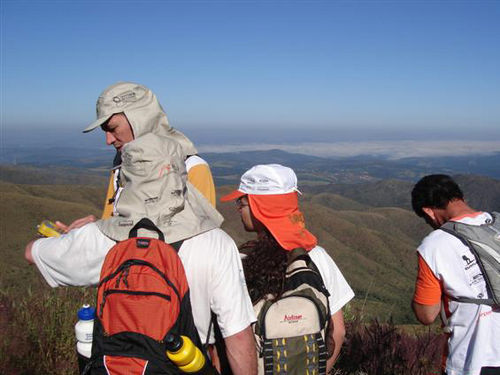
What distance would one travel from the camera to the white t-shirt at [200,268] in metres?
2.59

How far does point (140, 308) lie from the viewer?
7.66 feet

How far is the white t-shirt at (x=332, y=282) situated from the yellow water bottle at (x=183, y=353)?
1160 millimetres

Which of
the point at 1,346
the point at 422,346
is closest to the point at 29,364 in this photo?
the point at 1,346

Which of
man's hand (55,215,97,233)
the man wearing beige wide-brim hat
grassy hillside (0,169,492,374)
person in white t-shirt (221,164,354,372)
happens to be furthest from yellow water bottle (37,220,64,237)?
grassy hillside (0,169,492,374)

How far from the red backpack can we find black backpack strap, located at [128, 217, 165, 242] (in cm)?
8

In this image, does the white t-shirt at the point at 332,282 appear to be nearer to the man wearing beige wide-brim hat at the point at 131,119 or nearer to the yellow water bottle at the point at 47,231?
the man wearing beige wide-brim hat at the point at 131,119

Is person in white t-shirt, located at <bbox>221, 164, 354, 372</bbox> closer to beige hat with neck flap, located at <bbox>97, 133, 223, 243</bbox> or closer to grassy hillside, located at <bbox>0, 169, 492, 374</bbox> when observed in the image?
beige hat with neck flap, located at <bbox>97, 133, 223, 243</bbox>

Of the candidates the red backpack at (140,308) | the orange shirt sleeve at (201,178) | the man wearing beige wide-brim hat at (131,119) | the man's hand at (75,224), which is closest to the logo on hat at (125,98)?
the man wearing beige wide-brim hat at (131,119)

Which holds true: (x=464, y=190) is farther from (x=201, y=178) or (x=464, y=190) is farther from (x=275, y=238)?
(x=275, y=238)

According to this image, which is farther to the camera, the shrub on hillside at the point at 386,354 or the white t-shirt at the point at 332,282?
the shrub on hillside at the point at 386,354

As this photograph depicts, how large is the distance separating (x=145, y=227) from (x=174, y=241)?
0.64 feet

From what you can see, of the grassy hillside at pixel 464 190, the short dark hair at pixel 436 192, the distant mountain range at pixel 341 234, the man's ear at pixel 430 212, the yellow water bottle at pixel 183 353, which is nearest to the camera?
the yellow water bottle at pixel 183 353

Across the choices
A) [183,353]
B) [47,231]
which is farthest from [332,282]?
[47,231]

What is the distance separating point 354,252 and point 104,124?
6090cm
